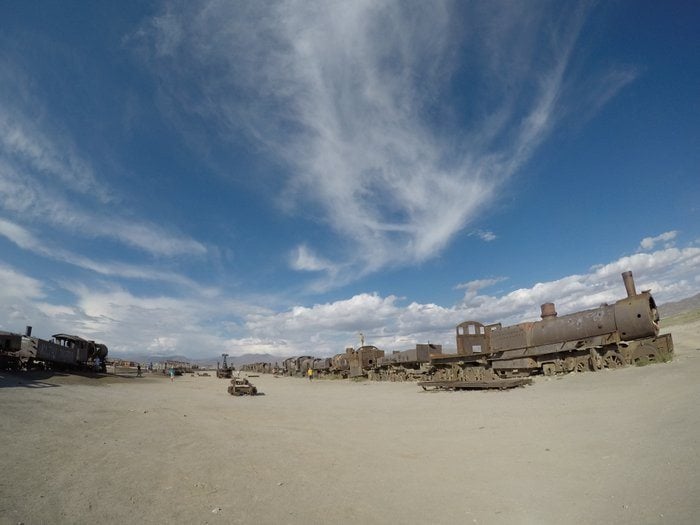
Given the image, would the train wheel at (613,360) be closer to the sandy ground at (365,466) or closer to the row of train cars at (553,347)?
the row of train cars at (553,347)

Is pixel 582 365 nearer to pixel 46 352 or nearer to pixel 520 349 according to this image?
pixel 520 349

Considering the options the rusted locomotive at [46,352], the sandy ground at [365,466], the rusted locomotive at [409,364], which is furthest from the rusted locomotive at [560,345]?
the rusted locomotive at [46,352]

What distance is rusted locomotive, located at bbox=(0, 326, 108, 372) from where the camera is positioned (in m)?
26.6

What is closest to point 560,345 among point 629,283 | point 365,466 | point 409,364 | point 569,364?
point 569,364

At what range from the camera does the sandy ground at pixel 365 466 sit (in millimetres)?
5094

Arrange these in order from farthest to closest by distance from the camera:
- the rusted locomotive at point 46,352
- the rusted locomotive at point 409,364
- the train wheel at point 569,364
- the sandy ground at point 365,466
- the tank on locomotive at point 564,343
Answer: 1. the rusted locomotive at point 409,364
2. the rusted locomotive at point 46,352
3. the train wheel at point 569,364
4. the tank on locomotive at point 564,343
5. the sandy ground at point 365,466

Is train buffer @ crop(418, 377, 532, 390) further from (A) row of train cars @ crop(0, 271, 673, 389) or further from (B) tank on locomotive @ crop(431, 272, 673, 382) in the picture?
(B) tank on locomotive @ crop(431, 272, 673, 382)

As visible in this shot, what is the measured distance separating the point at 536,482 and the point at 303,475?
4188mm

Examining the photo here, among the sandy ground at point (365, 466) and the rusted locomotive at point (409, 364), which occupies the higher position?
the rusted locomotive at point (409, 364)

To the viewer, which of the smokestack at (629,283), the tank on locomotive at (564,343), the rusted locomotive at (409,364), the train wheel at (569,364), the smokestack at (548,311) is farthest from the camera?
the rusted locomotive at (409,364)

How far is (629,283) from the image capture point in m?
20.8

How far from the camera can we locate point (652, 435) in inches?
292

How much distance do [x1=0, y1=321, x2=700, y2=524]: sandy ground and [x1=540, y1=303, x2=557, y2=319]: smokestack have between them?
1225 cm

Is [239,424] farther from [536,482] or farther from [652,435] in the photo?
[652,435]
